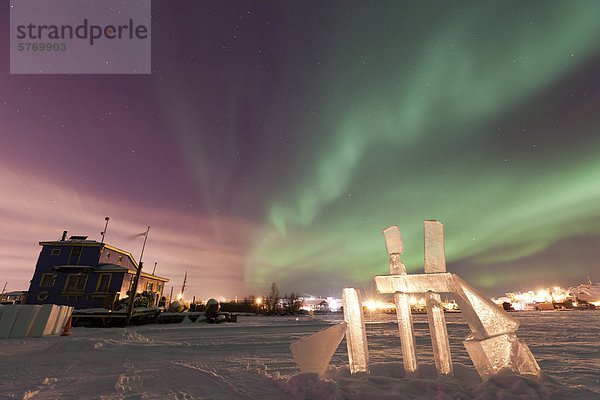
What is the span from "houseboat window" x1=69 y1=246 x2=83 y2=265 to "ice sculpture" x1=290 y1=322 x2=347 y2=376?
40.7 m

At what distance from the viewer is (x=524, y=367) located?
3895 mm

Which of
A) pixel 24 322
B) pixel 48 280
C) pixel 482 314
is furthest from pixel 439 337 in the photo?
pixel 48 280

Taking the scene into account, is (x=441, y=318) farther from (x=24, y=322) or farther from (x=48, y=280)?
(x=48, y=280)

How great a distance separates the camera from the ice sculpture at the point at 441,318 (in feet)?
12.9

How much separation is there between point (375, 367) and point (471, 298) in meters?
2.16

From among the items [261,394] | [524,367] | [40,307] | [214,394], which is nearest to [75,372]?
[214,394]

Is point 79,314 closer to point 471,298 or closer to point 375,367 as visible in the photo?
point 375,367

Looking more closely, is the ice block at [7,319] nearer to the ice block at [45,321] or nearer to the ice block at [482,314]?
the ice block at [45,321]

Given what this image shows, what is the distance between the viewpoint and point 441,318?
4.27 m

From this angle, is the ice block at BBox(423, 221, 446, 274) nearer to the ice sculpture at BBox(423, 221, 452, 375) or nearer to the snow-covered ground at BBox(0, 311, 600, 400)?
the ice sculpture at BBox(423, 221, 452, 375)

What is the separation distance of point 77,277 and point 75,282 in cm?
58

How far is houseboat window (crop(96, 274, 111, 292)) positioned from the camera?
3322 cm

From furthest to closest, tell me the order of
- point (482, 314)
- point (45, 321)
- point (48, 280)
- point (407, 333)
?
point (48, 280), point (45, 321), point (407, 333), point (482, 314)

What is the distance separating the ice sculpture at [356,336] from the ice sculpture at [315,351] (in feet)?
0.97
